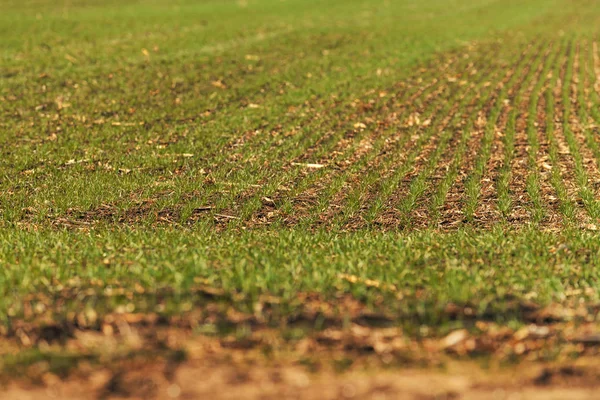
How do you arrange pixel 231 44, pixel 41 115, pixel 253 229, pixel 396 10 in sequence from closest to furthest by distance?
1. pixel 253 229
2. pixel 41 115
3. pixel 231 44
4. pixel 396 10

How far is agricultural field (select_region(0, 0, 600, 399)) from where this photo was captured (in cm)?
516

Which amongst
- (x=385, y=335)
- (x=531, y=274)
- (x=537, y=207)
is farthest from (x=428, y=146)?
(x=385, y=335)

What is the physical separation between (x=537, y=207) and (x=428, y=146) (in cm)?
359

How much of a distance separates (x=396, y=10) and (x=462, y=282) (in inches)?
1350

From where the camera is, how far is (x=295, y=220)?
1044 centimetres

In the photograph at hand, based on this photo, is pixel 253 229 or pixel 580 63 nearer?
pixel 253 229

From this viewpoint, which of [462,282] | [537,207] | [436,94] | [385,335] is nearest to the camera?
[385,335]

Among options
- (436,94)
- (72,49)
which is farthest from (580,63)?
(72,49)

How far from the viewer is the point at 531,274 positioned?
23.6 ft

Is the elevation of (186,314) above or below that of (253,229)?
above

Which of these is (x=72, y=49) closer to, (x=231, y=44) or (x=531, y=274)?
(x=231, y=44)

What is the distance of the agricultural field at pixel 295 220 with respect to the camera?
516 cm

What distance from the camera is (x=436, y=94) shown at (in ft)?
62.3

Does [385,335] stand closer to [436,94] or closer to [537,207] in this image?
[537,207]
